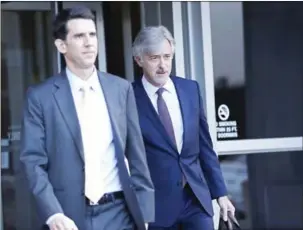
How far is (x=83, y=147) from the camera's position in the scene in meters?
3.92

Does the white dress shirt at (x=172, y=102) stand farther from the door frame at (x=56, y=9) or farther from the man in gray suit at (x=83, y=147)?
the door frame at (x=56, y=9)

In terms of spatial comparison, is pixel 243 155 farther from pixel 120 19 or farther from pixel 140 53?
pixel 140 53

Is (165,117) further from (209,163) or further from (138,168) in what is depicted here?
(138,168)

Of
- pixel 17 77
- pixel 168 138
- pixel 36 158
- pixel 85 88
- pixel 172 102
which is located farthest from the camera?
pixel 17 77

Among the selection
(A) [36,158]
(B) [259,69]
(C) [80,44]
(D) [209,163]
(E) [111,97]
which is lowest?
(D) [209,163]

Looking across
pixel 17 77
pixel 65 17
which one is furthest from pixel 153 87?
pixel 17 77

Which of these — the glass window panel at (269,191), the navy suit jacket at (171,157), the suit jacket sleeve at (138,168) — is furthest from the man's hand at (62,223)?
the glass window panel at (269,191)

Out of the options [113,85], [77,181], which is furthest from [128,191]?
[113,85]

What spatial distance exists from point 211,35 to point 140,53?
6.13 feet

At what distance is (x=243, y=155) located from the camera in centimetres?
684

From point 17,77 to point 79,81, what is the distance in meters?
2.60

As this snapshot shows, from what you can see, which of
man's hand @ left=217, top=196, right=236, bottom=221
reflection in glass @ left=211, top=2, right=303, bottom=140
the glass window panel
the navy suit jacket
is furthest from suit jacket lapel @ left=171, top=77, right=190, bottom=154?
the glass window panel

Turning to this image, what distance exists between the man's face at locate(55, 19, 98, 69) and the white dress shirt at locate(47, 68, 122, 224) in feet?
0.26

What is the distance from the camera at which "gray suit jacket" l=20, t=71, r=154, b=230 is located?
384 centimetres
